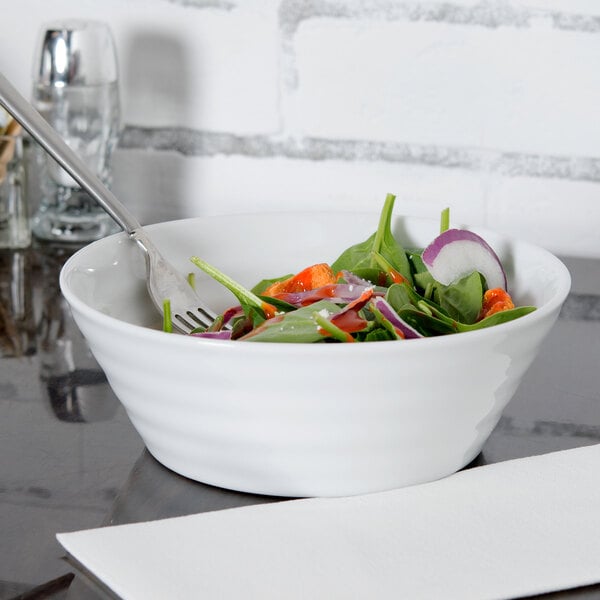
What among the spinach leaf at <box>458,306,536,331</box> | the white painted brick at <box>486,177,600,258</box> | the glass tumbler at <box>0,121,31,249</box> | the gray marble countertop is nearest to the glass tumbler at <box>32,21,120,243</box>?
the glass tumbler at <box>0,121,31,249</box>

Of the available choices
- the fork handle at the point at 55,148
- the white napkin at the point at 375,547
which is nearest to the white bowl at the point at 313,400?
the white napkin at the point at 375,547

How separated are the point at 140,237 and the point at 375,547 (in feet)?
1.04

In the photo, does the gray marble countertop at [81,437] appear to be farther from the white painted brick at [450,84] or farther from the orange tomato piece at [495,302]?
the white painted brick at [450,84]

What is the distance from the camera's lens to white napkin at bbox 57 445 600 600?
0.51 meters

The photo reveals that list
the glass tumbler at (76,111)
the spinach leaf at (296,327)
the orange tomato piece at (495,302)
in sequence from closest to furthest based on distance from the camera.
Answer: the spinach leaf at (296,327), the orange tomato piece at (495,302), the glass tumbler at (76,111)

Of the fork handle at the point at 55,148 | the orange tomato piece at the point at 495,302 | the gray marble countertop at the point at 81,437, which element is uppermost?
the fork handle at the point at 55,148

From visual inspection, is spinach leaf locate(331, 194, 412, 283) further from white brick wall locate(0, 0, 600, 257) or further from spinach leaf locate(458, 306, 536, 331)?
white brick wall locate(0, 0, 600, 257)

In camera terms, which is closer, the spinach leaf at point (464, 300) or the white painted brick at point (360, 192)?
the spinach leaf at point (464, 300)

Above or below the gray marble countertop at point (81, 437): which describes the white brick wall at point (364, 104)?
above

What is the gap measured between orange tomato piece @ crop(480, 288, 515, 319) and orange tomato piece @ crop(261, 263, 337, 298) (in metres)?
0.11

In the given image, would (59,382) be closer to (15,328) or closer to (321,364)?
(15,328)

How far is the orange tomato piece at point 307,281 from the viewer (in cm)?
75

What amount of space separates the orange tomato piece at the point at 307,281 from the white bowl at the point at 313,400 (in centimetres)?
15

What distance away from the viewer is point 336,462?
0.59 meters
